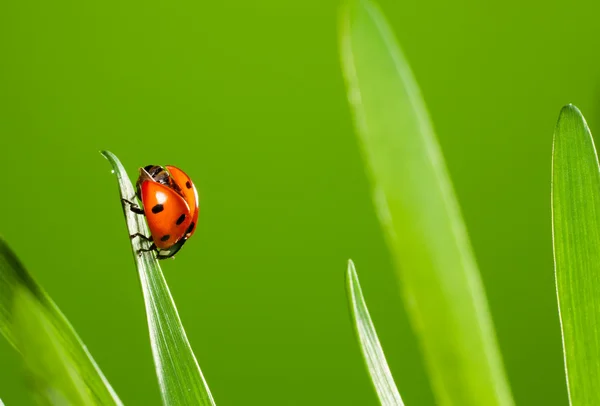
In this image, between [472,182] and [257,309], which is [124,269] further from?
[472,182]

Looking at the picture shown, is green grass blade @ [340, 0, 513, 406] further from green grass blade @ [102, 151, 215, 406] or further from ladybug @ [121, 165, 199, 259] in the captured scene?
ladybug @ [121, 165, 199, 259]

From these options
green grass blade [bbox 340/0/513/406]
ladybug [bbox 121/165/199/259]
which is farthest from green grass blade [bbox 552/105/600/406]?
ladybug [bbox 121/165/199/259]

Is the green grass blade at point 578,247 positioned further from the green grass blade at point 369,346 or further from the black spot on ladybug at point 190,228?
the black spot on ladybug at point 190,228

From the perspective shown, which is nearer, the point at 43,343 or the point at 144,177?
the point at 43,343

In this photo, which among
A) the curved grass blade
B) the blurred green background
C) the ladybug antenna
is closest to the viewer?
the curved grass blade

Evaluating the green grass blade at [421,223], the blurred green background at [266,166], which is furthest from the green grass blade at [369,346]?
the blurred green background at [266,166]

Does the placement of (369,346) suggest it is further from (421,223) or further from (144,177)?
(144,177)

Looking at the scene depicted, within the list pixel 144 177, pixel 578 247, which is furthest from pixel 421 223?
pixel 144 177
